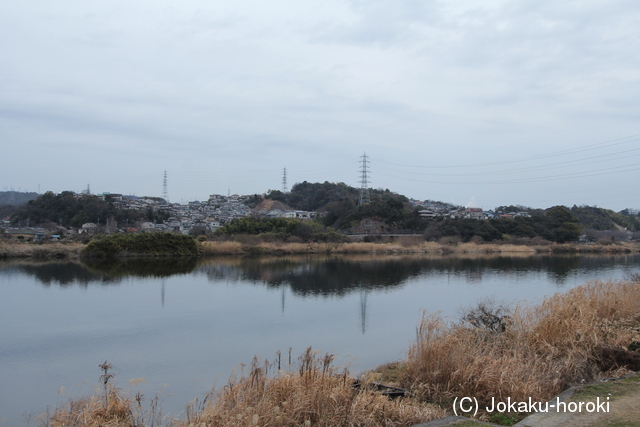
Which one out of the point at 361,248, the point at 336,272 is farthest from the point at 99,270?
the point at 361,248

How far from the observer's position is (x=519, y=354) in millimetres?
7184

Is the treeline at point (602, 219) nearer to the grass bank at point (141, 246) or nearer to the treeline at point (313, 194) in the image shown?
the treeline at point (313, 194)

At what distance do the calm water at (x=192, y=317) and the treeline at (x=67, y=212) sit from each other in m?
29.5

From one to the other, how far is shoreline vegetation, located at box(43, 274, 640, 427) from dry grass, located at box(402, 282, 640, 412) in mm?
16

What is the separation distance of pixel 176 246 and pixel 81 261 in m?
6.77

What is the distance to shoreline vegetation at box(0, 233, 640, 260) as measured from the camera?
33.1 metres

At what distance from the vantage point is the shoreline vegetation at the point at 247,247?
3312 centimetres

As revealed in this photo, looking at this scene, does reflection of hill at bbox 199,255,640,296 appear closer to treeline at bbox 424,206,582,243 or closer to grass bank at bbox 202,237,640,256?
grass bank at bbox 202,237,640,256

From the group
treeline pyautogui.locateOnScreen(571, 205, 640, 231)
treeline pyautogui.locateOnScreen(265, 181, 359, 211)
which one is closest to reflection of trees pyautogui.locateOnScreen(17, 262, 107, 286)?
treeline pyautogui.locateOnScreen(265, 181, 359, 211)

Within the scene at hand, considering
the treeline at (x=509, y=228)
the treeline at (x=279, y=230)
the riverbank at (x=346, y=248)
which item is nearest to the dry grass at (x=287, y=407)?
the riverbank at (x=346, y=248)

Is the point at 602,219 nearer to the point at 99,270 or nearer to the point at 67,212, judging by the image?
the point at 99,270

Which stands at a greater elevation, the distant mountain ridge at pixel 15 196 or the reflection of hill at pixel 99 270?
the distant mountain ridge at pixel 15 196

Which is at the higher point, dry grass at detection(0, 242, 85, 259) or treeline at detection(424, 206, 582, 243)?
treeline at detection(424, 206, 582, 243)

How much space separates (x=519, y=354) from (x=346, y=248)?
3706 cm
